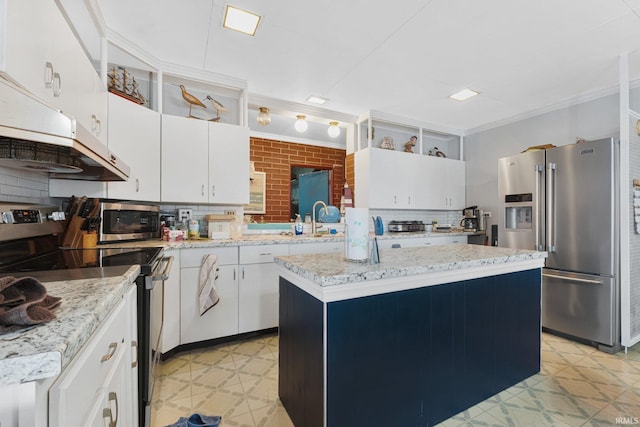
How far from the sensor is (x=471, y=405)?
5.68ft

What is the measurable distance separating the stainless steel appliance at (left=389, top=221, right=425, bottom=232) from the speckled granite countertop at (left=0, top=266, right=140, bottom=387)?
3.54m

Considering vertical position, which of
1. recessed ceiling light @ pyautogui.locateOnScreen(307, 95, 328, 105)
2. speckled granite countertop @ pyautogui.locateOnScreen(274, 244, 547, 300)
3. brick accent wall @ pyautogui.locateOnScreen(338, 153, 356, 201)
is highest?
recessed ceiling light @ pyautogui.locateOnScreen(307, 95, 328, 105)

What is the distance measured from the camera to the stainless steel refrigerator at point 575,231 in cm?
252

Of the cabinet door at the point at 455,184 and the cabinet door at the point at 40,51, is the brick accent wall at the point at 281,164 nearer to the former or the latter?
the cabinet door at the point at 455,184

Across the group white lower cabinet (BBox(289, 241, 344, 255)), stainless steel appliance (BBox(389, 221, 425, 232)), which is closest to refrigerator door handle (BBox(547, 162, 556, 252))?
stainless steel appliance (BBox(389, 221, 425, 232))

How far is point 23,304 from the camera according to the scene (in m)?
0.64

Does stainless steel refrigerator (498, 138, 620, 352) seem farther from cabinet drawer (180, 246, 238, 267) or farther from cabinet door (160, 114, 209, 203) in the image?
cabinet door (160, 114, 209, 203)

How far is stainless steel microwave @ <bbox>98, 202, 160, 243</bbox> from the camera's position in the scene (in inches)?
87.9

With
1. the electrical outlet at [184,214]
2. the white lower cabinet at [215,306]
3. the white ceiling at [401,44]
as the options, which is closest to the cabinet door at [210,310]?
the white lower cabinet at [215,306]

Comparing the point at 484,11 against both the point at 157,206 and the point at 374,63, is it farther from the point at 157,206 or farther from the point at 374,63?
the point at 157,206

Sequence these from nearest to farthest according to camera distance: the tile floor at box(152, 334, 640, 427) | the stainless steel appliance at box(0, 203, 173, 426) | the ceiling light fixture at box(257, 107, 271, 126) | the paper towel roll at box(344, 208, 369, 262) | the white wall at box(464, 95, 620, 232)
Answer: the stainless steel appliance at box(0, 203, 173, 426) < the paper towel roll at box(344, 208, 369, 262) < the tile floor at box(152, 334, 640, 427) < the white wall at box(464, 95, 620, 232) < the ceiling light fixture at box(257, 107, 271, 126)

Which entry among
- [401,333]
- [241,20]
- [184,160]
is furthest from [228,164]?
[401,333]

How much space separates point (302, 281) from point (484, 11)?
2.15m

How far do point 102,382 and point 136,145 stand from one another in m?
2.13
